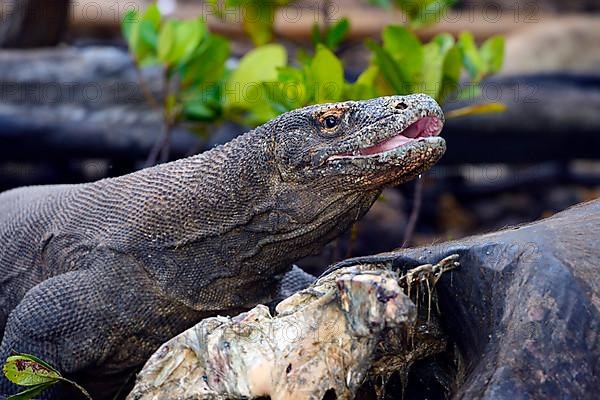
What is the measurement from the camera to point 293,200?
3367 mm

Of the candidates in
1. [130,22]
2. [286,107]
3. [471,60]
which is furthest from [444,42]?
[130,22]

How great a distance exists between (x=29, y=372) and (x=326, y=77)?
201cm

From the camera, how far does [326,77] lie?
449 centimetres

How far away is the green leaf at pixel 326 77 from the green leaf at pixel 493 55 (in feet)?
4.51

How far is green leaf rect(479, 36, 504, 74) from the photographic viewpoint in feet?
18.2

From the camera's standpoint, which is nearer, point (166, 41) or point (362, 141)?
point (362, 141)

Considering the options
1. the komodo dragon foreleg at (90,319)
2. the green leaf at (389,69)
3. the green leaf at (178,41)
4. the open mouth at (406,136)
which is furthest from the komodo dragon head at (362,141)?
the green leaf at (178,41)

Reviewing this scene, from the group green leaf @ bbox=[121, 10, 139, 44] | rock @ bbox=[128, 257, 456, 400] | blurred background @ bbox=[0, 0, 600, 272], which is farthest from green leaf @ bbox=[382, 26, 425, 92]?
rock @ bbox=[128, 257, 456, 400]

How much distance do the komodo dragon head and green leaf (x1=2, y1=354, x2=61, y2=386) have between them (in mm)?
954

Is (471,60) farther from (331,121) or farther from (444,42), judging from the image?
(331,121)

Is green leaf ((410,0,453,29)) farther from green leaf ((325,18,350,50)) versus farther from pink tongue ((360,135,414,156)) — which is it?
pink tongue ((360,135,414,156))

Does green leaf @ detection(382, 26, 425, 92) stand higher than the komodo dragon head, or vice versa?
the komodo dragon head

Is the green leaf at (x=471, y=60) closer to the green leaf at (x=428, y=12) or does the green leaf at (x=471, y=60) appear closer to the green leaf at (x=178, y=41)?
the green leaf at (x=428, y=12)

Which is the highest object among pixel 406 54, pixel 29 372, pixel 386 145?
pixel 386 145
